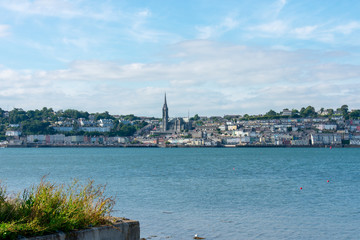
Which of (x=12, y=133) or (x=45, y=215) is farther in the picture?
(x=12, y=133)

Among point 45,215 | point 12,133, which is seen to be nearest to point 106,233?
point 45,215

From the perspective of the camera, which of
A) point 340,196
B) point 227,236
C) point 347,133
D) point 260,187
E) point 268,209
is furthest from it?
point 347,133

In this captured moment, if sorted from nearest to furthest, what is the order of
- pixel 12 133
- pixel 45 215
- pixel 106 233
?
pixel 45 215
pixel 106 233
pixel 12 133

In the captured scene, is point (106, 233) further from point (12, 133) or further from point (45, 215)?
point (12, 133)

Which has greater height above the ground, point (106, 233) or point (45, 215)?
point (45, 215)

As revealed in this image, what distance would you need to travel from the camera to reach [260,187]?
26.6m

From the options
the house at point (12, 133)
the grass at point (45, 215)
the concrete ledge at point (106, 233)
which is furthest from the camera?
the house at point (12, 133)

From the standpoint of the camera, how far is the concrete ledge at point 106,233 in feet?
22.5

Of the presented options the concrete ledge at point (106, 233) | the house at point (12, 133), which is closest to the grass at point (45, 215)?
the concrete ledge at point (106, 233)

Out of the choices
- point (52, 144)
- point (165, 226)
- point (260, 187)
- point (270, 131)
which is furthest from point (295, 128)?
point (165, 226)

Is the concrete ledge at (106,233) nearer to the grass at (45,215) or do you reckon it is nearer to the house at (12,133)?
the grass at (45,215)

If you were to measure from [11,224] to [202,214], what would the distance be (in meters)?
10.9

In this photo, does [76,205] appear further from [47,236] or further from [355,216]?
[355,216]

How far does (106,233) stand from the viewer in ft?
24.5
